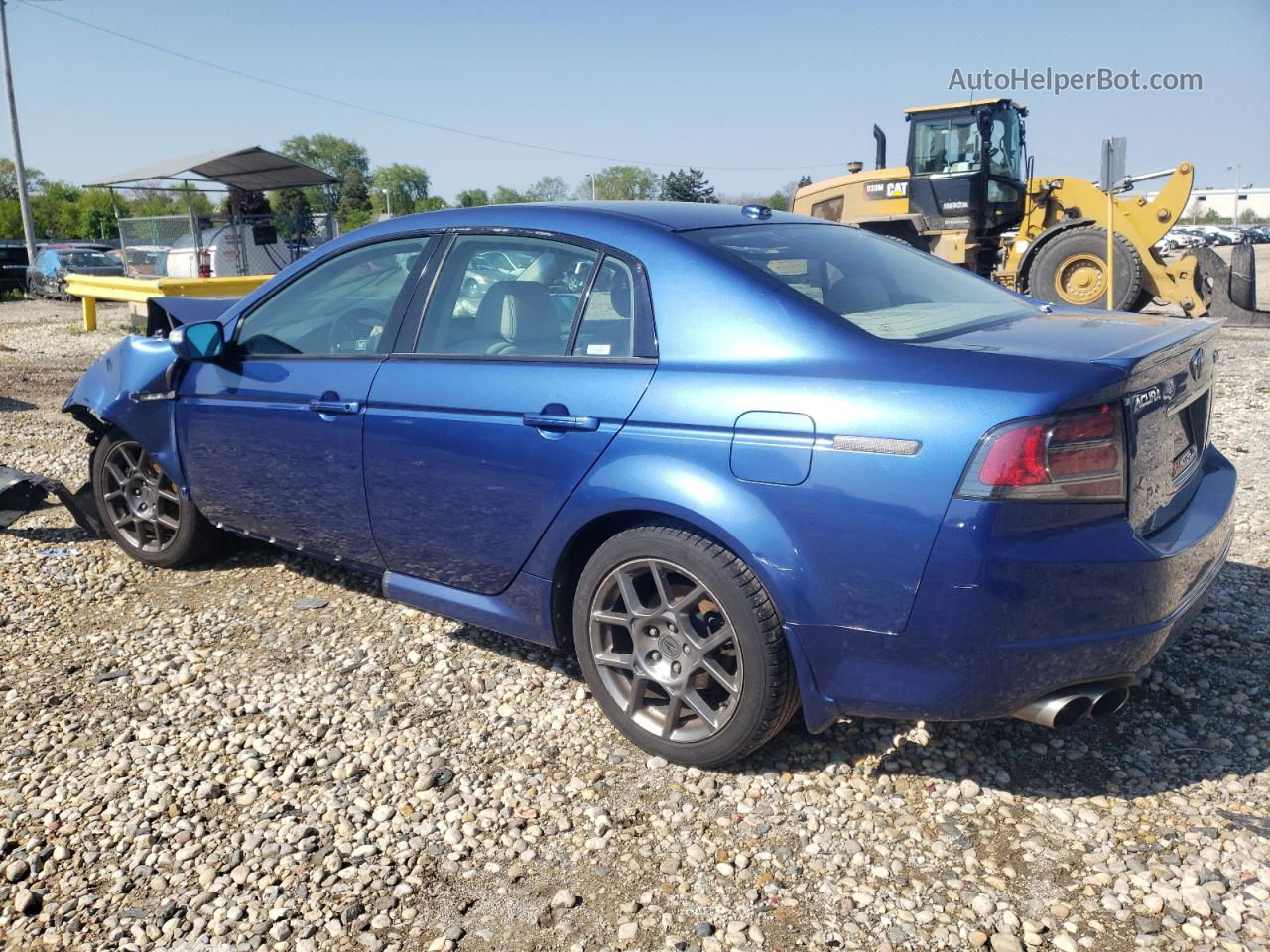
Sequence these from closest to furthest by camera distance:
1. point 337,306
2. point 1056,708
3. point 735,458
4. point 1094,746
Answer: point 1056,708 < point 735,458 < point 1094,746 < point 337,306

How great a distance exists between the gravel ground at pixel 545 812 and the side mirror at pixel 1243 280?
12197 millimetres

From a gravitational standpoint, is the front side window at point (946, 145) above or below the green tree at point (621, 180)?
below

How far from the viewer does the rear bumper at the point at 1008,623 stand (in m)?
2.44

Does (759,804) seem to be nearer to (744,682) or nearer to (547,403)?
(744,682)

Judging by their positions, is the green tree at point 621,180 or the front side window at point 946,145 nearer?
the front side window at point 946,145

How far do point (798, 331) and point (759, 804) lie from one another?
1382mm

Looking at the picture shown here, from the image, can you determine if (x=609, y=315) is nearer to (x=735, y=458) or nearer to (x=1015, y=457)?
(x=735, y=458)

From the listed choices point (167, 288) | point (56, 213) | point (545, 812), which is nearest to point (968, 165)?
point (167, 288)

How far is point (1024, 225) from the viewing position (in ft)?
48.0

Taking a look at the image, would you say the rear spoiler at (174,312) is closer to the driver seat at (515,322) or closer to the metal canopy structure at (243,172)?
the driver seat at (515,322)

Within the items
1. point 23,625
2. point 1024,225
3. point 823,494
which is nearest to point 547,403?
point 823,494

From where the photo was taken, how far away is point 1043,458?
241 centimetres

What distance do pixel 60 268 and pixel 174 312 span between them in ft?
75.0

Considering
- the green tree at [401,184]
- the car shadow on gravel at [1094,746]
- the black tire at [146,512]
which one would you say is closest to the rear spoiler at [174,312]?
the black tire at [146,512]
